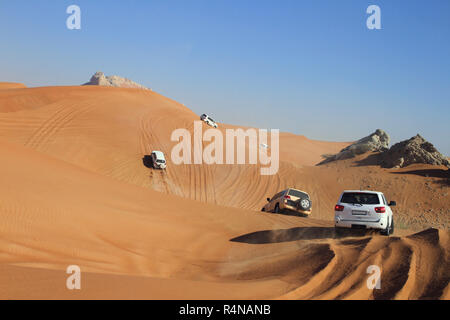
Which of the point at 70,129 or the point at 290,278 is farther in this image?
the point at 70,129

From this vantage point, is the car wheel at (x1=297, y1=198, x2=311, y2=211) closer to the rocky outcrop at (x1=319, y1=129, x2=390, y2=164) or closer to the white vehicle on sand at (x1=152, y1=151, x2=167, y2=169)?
the white vehicle on sand at (x1=152, y1=151, x2=167, y2=169)

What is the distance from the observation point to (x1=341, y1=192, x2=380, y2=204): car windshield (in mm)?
13484

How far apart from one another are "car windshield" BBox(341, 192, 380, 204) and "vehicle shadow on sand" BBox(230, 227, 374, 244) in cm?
89

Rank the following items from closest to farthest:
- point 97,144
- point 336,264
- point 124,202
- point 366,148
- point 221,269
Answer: point 336,264
point 221,269
point 124,202
point 97,144
point 366,148

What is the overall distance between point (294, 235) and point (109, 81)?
10142 centimetres

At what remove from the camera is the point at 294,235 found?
14.4 m

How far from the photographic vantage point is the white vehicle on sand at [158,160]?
31980 mm

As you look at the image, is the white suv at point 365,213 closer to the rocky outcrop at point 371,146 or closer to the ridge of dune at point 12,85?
the rocky outcrop at point 371,146

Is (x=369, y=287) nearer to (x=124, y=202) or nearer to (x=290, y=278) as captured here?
(x=290, y=278)

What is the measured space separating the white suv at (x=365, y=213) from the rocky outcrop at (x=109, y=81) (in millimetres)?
87463

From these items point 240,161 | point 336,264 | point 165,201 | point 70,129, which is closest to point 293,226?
point 165,201

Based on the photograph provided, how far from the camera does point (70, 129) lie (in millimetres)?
33844

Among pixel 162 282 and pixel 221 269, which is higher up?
pixel 162 282
